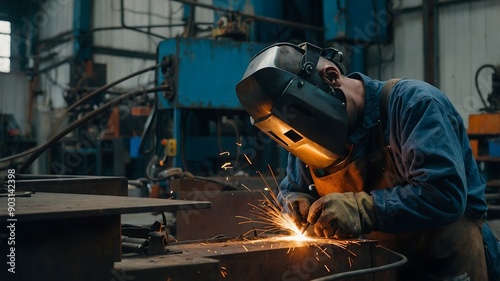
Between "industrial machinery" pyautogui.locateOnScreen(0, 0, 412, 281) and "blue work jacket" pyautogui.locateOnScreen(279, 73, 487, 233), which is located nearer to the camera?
"industrial machinery" pyautogui.locateOnScreen(0, 0, 412, 281)

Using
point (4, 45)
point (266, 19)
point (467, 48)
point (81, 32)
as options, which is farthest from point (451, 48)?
point (4, 45)

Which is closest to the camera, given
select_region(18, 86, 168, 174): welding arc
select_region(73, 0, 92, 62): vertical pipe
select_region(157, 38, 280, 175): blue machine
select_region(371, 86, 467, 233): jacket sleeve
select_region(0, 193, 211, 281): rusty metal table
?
select_region(0, 193, 211, 281): rusty metal table

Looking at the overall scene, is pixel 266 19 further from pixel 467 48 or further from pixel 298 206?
pixel 298 206

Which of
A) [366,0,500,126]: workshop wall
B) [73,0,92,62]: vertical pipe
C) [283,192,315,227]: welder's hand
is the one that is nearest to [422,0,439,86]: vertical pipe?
[366,0,500,126]: workshop wall

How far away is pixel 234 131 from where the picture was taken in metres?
5.91

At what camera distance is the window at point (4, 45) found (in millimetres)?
14109

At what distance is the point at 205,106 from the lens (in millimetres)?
5355

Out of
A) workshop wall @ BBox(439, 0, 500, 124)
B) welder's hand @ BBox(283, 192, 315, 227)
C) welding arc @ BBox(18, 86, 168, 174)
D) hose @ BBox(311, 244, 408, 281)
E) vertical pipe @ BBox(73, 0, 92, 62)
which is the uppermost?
vertical pipe @ BBox(73, 0, 92, 62)

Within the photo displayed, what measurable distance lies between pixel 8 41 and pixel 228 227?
11.8 meters

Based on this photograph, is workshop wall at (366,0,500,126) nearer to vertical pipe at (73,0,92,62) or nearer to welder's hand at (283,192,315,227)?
welder's hand at (283,192,315,227)

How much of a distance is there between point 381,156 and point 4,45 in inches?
543

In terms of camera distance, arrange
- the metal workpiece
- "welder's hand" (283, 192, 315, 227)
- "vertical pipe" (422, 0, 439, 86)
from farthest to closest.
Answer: "vertical pipe" (422, 0, 439, 86) → "welder's hand" (283, 192, 315, 227) → the metal workpiece

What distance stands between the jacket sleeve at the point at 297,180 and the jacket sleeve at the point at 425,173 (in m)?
0.45

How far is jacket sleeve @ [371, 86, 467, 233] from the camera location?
69.2 inches
